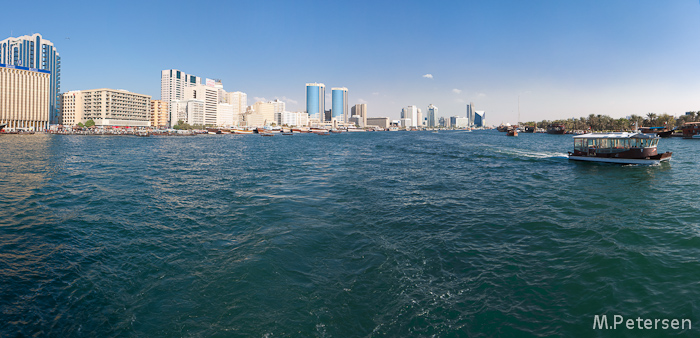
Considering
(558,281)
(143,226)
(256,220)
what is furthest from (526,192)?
(143,226)

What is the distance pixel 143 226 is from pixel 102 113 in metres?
209

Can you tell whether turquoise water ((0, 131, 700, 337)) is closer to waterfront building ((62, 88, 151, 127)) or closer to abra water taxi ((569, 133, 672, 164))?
abra water taxi ((569, 133, 672, 164))

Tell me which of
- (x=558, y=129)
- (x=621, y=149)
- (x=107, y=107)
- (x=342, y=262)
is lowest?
(x=342, y=262)

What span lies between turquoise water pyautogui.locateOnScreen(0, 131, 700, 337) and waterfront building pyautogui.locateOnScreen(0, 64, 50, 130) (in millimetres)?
183897

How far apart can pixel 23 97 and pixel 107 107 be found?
1322 inches

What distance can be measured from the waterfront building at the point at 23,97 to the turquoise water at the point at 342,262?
184 meters

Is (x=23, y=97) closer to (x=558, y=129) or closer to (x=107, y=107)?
(x=107, y=107)

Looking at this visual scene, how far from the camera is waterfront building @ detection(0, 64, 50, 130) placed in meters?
147

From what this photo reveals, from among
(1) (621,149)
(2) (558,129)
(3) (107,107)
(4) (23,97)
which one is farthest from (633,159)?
(3) (107,107)

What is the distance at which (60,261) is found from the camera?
417 inches

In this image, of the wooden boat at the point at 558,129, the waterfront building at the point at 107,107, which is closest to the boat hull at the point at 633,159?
the wooden boat at the point at 558,129

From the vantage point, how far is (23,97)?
151m

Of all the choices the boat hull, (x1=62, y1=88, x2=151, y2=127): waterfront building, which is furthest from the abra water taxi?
(x1=62, y1=88, x2=151, y2=127): waterfront building

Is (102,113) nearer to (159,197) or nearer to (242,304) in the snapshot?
(159,197)
